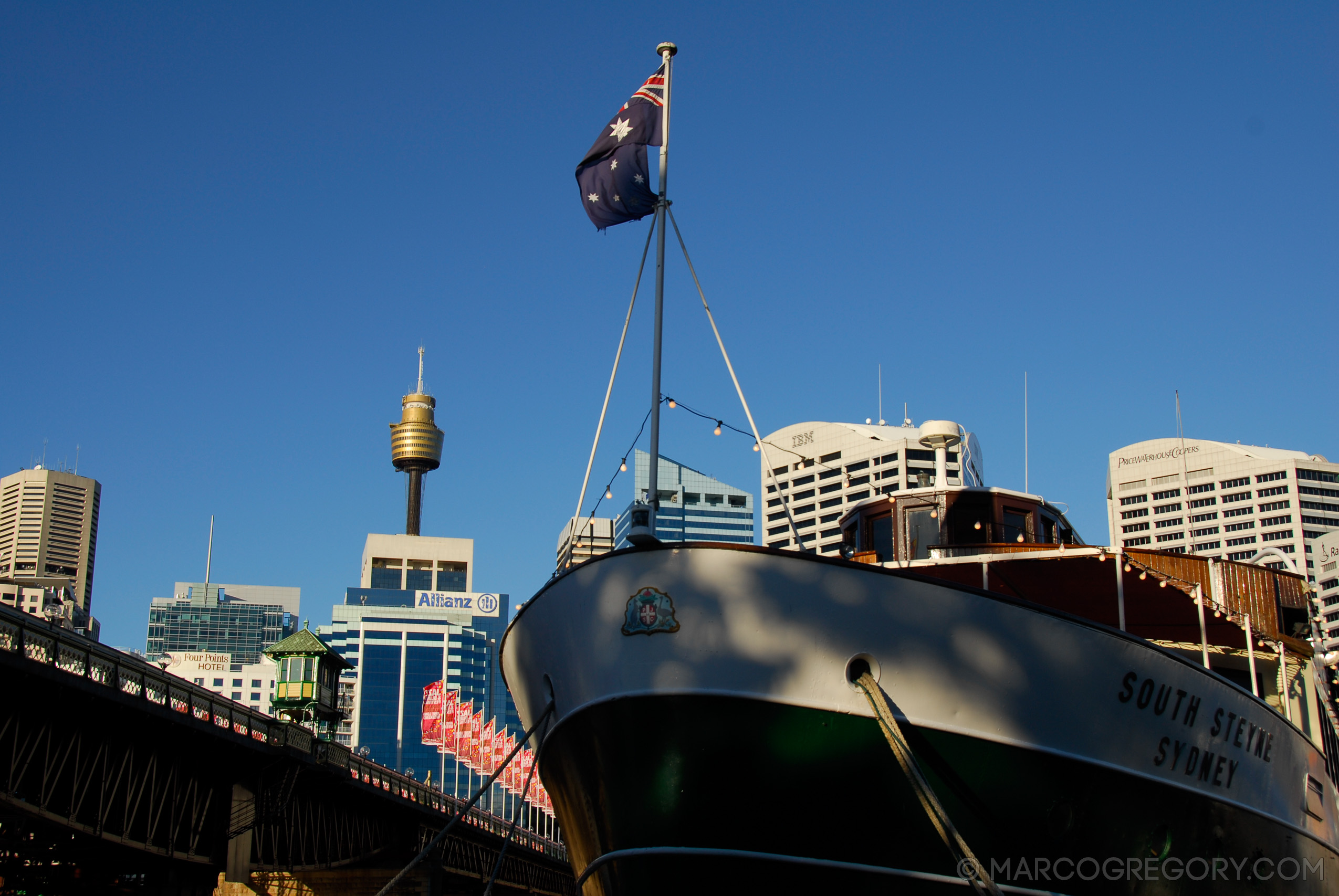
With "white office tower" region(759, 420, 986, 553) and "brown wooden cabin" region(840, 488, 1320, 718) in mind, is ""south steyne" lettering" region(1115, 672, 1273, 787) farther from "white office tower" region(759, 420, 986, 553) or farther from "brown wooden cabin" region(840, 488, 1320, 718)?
"white office tower" region(759, 420, 986, 553)

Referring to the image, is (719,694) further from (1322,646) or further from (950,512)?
(1322,646)

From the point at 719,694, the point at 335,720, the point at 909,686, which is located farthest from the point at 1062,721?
the point at 335,720

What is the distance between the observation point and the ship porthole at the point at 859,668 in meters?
12.6

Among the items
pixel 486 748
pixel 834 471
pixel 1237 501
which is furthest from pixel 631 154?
pixel 1237 501

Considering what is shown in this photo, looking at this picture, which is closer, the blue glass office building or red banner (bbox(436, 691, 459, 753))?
red banner (bbox(436, 691, 459, 753))

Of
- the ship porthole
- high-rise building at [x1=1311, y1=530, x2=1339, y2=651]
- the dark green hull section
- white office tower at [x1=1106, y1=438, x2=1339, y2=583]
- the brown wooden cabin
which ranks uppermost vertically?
white office tower at [x1=1106, y1=438, x2=1339, y2=583]

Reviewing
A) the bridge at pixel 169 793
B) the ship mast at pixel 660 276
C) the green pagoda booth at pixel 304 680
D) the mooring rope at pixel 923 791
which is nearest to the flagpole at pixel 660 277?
the ship mast at pixel 660 276

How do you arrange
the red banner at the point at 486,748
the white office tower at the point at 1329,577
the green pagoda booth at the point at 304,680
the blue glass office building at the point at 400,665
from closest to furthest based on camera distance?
1. the green pagoda booth at the point at 304,680
2. the red banner at the point at 486,748
3. the white office tower at the point at 1329,577
4. the blue glass office building at the point at 400,665

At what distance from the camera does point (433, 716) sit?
234ft

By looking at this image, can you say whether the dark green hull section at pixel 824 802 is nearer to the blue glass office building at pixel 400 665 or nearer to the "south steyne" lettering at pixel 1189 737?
the "south steyne" lettering at pixel 1189 737

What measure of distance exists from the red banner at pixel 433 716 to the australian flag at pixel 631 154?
2247 inches

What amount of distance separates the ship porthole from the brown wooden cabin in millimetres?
4034

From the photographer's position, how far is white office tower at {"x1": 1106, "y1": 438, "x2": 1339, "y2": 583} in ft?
553

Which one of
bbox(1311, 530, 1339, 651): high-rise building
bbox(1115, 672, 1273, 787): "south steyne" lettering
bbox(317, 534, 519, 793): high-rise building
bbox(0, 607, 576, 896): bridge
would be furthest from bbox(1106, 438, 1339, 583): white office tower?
bbox(1115, 672, 1273, 787): "south steyne" lettering
